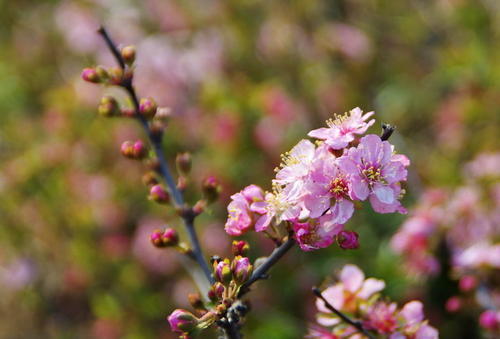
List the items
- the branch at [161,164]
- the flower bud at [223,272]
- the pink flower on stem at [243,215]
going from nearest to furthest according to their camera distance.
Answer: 1. the flower bud at [223,272]
2. the pink flower on stem at [243,215]
3. the branch at [161,164]

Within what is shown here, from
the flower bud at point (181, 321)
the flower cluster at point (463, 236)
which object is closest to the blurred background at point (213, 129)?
the flower cluster at point (463, 236)

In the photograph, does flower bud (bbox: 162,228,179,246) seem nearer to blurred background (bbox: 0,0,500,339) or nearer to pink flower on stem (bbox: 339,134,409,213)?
pink flower on stem (bbox: 339,134,409,213)

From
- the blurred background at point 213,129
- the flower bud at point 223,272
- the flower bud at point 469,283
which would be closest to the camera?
the flower bud at point 223,272

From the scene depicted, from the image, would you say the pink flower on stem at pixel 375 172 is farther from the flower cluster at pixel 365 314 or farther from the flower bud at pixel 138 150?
the flower bud at pixel 138 150

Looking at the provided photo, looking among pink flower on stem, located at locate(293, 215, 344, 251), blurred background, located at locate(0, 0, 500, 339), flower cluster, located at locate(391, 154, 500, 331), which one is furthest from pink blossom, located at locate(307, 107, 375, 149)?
blurred background, located at locate(0, 0, 500, 339)

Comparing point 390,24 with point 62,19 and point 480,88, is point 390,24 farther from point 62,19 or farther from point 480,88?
point 62,19

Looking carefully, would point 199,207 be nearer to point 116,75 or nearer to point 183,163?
point 183,163

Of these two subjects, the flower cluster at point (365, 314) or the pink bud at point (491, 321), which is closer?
the flower cluster at point (365, 314)
